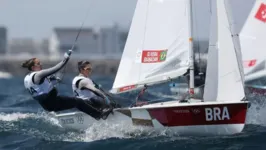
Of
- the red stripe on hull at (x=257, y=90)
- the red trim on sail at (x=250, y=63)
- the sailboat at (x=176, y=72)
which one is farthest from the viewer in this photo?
the red trim on sail at (x=250, y=63)

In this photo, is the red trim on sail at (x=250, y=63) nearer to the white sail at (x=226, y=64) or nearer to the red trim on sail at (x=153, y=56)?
the red trim on sail at (x=153, y=56)

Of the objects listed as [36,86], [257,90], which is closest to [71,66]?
[257,90]

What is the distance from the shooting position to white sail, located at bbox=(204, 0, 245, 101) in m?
9.23

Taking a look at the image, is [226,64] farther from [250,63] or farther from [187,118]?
[250,63]

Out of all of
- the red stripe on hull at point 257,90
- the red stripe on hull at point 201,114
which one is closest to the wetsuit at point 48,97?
the red stripe on hull at point 201,114

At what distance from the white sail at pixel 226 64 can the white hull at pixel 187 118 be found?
236mm

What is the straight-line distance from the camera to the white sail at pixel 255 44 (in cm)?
1616

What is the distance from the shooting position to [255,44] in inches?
643

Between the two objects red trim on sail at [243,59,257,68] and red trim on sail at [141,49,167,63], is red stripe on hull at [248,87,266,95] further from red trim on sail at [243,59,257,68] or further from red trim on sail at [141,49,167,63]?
red trim on sail at [141,49,167,63]

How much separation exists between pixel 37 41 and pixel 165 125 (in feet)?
280

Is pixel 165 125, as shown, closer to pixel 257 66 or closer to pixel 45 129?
pixel 45 129

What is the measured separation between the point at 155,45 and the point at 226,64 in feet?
4.76

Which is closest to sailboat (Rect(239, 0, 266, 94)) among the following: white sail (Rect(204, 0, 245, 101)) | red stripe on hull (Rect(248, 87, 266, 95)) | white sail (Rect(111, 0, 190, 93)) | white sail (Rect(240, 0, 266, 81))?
white sail (Rect(240, 0, 266, 81))

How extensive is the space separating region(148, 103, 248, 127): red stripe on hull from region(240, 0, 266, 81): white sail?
23.9ft
